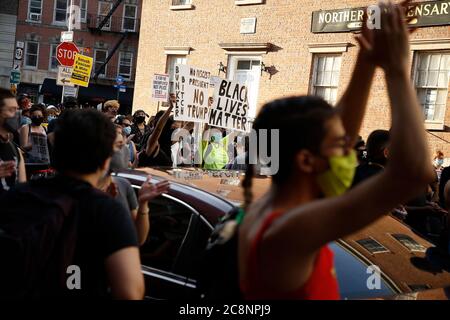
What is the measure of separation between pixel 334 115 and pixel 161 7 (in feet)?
65.7

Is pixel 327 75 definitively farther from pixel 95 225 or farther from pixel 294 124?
pixel 294 124

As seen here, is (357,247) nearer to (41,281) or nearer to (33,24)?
(41,281)

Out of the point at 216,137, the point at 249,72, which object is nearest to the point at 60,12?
the point at 249,72

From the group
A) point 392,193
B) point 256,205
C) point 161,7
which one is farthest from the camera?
point 161,7

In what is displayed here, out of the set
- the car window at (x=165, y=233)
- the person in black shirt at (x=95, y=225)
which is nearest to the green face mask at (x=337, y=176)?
the person in black shirt at (x=95, y=225)

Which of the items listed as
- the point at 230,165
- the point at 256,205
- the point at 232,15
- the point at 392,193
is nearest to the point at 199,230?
the point at 256,205

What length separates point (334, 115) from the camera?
168 centimetres

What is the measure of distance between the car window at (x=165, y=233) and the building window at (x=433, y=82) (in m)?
11.6

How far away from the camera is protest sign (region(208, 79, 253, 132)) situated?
8.08 m

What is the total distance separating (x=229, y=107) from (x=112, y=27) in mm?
32213

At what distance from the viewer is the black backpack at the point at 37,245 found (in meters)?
1.90

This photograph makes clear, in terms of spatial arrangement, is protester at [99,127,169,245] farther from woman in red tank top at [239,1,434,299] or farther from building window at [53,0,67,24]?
building window at [53,0,67,24]

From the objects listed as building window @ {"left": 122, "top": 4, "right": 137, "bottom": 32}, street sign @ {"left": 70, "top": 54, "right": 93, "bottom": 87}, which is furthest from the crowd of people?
building window @ {"left": 122, "top": 4, "right": 137, "bottom": 32}

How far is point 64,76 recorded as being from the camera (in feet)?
47.5
